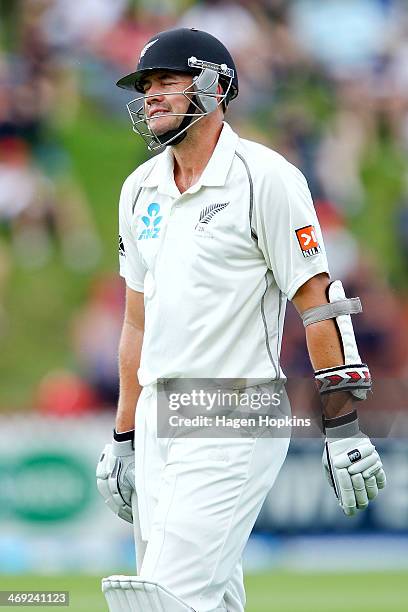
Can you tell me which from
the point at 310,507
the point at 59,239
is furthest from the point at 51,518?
the point at 59,239

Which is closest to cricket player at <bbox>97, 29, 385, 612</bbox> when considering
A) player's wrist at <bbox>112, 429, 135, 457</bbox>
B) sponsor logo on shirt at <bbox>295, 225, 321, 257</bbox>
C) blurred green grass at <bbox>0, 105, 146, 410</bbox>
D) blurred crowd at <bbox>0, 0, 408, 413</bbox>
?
sponsor logo on shirt at <bbox>295, 225, 321, 257</bbox>

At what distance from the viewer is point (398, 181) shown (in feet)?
33.9

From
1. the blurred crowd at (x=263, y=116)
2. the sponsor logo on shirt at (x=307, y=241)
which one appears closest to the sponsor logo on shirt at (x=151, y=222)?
the sponsor logo on shirt at (x=307, y=241)

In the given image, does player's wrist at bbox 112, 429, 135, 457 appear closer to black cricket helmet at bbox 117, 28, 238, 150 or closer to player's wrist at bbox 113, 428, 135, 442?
player's wrist at bbox 113, 428, 135, 442

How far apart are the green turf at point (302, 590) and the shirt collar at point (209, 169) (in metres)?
3.38

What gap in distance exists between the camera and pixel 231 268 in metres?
3.63

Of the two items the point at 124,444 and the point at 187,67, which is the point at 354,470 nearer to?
the point at 124,444

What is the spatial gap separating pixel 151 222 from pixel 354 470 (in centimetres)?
97

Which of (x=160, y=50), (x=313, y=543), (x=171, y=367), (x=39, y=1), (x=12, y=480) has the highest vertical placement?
(x=39, y=1)

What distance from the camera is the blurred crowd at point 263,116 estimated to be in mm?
9594

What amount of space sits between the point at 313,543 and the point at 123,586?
202 inches

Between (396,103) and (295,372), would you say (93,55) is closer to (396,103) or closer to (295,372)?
(396,103)

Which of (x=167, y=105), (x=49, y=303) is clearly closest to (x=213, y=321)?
(x=167, y=105)

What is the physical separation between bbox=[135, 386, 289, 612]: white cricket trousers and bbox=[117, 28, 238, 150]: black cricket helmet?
2.61 feet
